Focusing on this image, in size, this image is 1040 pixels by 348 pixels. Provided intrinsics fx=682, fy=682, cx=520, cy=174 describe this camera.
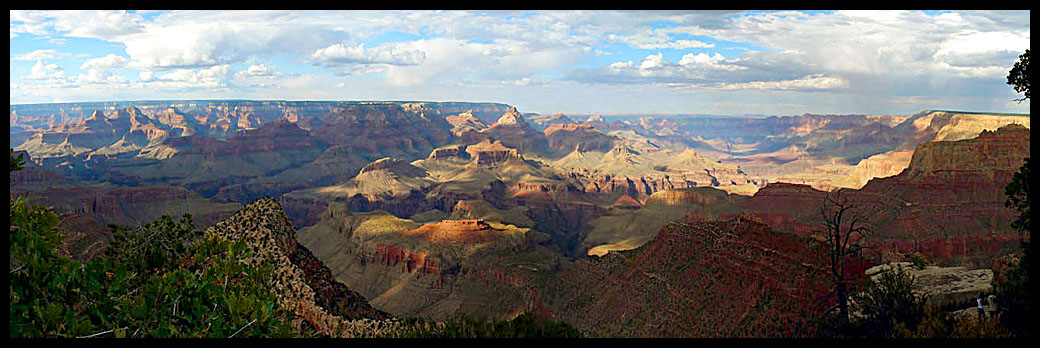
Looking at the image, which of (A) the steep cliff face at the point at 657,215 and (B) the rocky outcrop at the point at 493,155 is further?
(B) the rocky outcrop at the point at 493,155

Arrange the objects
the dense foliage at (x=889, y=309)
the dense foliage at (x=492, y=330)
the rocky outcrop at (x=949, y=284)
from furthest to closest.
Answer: the rocky outcrop at (x=949, y=284) → the dense foliage at (x=889, y=309) → the dense foliage at (x=492, y=330)

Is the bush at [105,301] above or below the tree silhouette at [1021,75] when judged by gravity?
below

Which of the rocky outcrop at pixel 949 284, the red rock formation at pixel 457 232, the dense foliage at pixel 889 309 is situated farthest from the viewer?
the red rock formation at pixel 457 232

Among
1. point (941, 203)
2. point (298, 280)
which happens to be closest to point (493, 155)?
point (941, 203)

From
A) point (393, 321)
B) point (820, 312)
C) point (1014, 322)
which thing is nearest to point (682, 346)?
point (1014, 322)

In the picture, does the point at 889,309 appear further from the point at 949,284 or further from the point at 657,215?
the point at 657,215

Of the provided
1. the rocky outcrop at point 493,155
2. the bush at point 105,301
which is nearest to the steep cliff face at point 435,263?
the bush at point 105,301

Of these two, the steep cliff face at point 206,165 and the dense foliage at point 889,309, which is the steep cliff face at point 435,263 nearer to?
the dense foliage at point 889,309

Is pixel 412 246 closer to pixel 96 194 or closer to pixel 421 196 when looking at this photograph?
pixel 96 194
